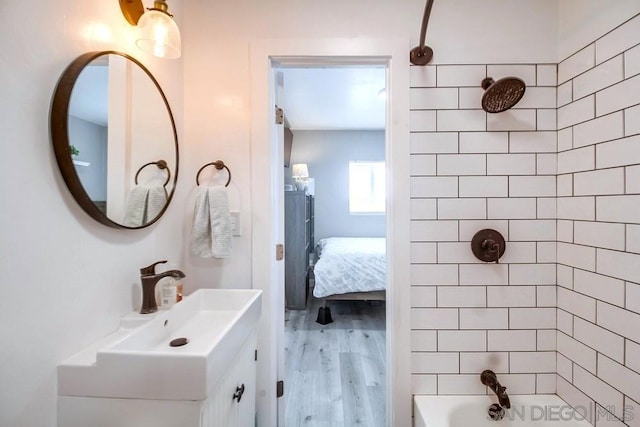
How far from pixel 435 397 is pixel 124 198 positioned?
1.49 meters

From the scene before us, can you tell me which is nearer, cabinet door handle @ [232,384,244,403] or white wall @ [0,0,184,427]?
white wall @ [0,0,184,427]

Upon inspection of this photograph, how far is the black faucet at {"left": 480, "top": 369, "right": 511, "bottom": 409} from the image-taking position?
3.76ft

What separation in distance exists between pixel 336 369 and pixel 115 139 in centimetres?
209

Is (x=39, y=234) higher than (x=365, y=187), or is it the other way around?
(x=365, y=187)

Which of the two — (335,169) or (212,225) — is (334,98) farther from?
(212,225)


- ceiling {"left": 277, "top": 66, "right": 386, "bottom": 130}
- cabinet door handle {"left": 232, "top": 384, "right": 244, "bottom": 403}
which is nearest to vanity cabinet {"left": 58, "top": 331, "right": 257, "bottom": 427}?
cabinet door handle {"left": 232, "top": 384, "right": 244, "bottom": 403}

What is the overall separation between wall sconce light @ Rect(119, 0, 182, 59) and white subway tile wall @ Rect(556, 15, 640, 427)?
5.00ft

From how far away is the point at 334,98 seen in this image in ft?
10.6

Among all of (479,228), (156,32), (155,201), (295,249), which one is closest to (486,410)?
(479,228)

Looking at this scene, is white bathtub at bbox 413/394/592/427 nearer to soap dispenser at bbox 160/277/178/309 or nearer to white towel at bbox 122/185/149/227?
soap dispenser at bbox 160/277/178/309

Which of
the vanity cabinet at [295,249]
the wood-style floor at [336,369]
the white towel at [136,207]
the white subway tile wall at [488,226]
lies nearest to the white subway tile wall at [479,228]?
the white subway tile wall at [488,226]

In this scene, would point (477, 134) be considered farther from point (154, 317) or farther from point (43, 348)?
point (43, 348)

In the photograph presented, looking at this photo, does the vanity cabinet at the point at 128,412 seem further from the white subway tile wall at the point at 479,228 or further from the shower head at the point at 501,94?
the shower head at the point at 501,94

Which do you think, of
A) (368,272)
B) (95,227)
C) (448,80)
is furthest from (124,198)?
(368,272)
